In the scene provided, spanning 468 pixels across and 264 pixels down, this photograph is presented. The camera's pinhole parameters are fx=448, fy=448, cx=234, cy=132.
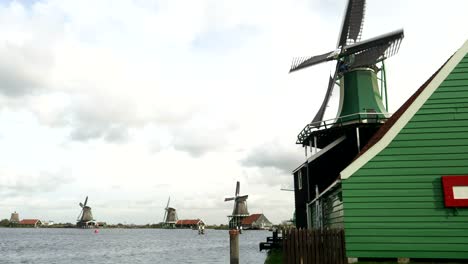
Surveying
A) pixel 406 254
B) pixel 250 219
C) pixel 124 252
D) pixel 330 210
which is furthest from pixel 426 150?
pixel 250 219

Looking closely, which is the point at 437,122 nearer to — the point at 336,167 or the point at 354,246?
the point at 354,246

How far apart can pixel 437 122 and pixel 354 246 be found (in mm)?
4963

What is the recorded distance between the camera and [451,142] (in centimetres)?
1480

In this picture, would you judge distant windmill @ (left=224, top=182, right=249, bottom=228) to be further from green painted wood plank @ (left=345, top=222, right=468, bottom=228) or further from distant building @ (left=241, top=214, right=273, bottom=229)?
green painted wood plank @ (left=345, top=222, right=468, bottom=228)

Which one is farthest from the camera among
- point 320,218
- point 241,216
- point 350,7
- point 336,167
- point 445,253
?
point 241,216

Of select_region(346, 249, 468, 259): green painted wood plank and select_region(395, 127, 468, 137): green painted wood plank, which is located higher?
select_region(395, 127, 468, 137): green painted wood plank

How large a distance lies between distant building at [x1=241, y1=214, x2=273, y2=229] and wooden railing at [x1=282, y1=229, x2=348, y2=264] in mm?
152872

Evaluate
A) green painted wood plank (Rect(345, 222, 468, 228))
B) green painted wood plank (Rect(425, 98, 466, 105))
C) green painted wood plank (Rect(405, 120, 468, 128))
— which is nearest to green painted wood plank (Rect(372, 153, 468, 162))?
green painted wood plank (Rect(405, 120, 468, 128))

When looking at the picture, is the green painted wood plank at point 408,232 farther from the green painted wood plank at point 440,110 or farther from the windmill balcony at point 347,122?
the windmill balcony at point 347,122

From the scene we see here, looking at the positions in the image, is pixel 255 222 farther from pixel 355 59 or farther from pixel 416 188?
pixel 416 188

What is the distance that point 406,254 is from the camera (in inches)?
566

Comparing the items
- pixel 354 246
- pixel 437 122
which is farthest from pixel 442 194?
pixel 354 246

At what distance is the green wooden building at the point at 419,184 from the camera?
563 inches

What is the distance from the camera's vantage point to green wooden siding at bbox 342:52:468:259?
14.3m
